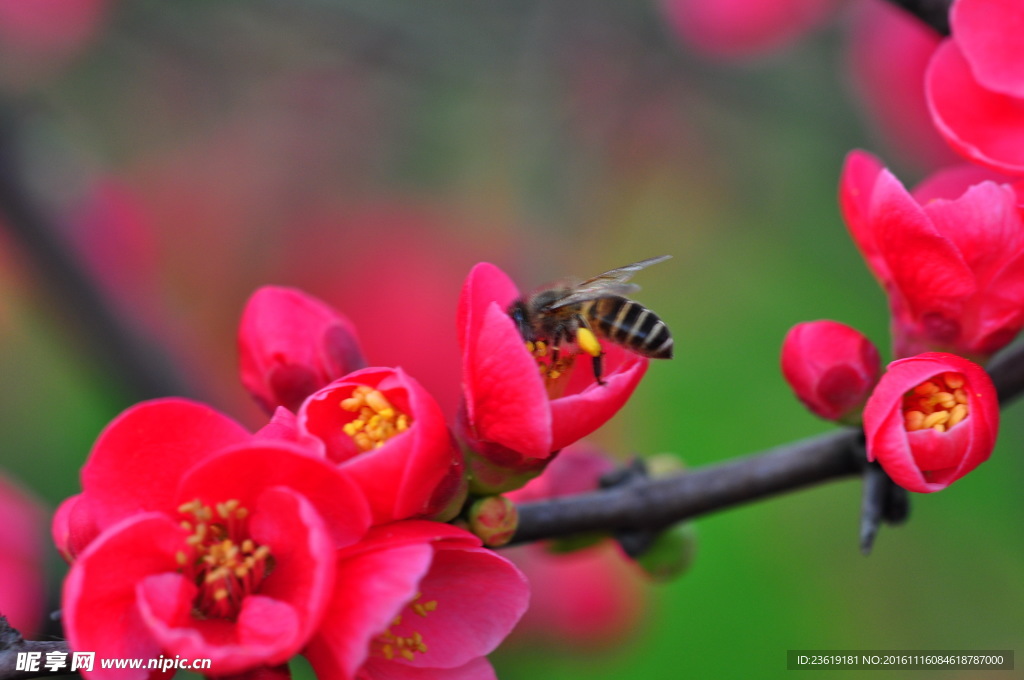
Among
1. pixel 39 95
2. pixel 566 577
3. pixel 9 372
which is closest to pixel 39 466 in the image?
pixel 9 372

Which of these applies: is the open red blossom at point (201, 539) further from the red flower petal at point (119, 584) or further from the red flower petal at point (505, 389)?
the red flower petal at point (505, 389)

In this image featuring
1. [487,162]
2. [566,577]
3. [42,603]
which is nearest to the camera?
[42,603]

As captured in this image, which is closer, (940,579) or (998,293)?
(998,293)

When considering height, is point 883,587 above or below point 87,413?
below

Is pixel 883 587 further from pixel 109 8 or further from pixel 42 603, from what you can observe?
pixel 109 8

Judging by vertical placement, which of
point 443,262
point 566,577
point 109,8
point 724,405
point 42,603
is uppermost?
point 109,8

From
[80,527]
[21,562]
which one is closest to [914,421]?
[80,527]

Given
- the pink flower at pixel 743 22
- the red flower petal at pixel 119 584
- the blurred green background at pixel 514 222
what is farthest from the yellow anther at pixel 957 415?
the pink flower at pixel 743 22
